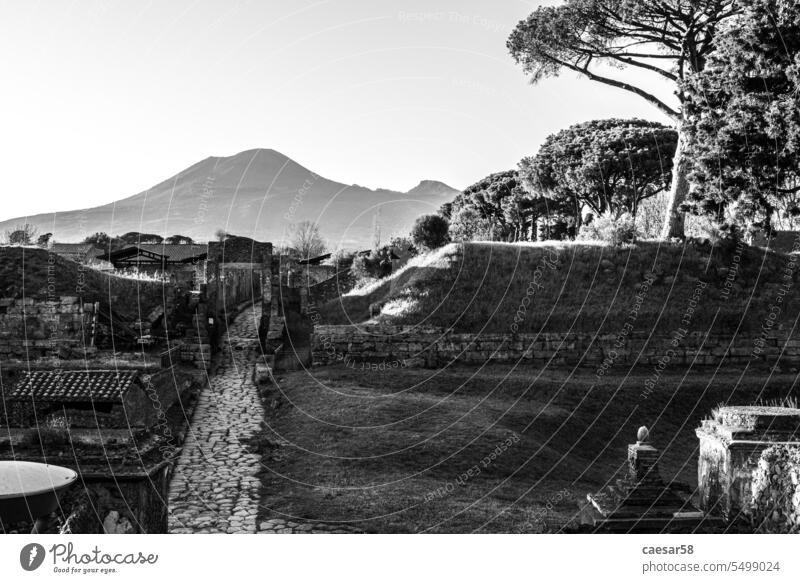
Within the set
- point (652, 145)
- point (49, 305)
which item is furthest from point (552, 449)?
point (652, 145)

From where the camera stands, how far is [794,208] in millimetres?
19000

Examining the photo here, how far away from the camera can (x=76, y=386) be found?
6891 mm

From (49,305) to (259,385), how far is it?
6.22 m

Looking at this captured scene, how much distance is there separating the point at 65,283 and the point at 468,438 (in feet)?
54.1

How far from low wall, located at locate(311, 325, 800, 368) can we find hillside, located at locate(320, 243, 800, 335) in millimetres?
843

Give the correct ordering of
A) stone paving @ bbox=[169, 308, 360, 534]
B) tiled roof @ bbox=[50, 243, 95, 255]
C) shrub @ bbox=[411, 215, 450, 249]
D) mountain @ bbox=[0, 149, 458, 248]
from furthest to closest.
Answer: mountain @ bbox=[0, 149, 458, 248] < tiled roof @ bbox=[50, 243, 95, 255] < shrub @ bbox=[411, 215, 450, 249] < stone paving @ bbox=[169, 308, 360, 534]

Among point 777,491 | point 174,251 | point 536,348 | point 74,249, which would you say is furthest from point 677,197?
point 74,249

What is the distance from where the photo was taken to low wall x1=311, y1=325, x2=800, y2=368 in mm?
19906

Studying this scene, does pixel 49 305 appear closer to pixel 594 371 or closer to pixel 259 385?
pixel 259 385

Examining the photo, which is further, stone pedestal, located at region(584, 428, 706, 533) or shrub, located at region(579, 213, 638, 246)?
shrub, located at region(579, 213, 638, 246)

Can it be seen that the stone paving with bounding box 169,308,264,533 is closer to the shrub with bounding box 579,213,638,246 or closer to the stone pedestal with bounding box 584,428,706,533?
the stone pedestal with bounding box 584,428,706,533

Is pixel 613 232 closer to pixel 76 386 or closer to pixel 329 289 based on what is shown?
pixel 329 289

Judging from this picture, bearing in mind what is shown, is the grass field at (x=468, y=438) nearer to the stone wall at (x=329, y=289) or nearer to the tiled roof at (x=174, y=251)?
the stone wall at (x=329, y=289)
